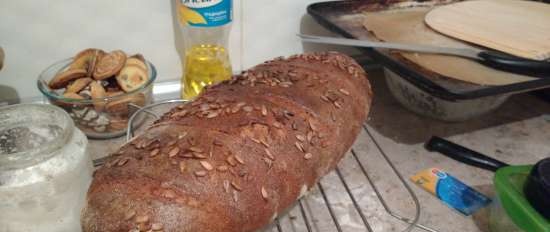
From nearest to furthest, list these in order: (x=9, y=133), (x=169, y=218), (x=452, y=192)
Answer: (x=169, y=218), (x=9, y=133), (x=452, y=192)

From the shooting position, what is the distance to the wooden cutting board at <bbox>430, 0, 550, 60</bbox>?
2.33 feet

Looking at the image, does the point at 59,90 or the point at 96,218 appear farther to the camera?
the point at 59,90

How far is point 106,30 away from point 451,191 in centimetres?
63

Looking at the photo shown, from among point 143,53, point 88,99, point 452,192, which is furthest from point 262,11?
point 452,192

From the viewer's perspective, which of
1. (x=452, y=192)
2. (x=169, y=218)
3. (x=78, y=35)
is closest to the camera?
(x=169, y=218)

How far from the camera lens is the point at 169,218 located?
411mm

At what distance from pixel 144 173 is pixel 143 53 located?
0.43 meters

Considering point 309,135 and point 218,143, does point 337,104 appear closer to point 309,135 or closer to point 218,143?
point 309,135

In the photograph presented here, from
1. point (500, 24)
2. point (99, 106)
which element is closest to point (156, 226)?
point (99, 106)

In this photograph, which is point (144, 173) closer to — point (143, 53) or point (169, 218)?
point (169, 218)

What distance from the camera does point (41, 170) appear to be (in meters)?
0.48

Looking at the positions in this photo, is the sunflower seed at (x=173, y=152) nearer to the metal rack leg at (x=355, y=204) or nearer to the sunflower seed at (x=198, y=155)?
the sunflower seed at (x=198, y=155)

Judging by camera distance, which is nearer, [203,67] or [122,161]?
[122,161]

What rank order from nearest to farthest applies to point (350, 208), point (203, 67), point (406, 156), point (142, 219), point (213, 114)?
1. point (142, 219)
2. point (213, 114)
3. point (350, 208)
4. point (406, 156)
5. point (203, 67)
